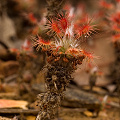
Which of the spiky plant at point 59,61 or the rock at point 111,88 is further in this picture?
the rock at point 111,88

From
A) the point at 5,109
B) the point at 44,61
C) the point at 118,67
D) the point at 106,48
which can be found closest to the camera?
the point at 5,109

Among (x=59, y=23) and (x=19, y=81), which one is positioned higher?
(x=59, y=23)

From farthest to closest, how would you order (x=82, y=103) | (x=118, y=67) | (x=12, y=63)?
(x=12, y=63) → (x=118, y=67) → (x=82, y=103)

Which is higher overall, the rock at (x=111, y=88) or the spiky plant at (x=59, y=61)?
the spiky plant at (x=59, y=61)

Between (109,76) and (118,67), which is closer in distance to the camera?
(118,67)

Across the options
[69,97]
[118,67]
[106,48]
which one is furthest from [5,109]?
[106,48]

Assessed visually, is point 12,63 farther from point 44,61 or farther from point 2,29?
point 44,61

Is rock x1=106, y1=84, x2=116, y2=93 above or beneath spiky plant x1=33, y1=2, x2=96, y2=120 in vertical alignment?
beneath

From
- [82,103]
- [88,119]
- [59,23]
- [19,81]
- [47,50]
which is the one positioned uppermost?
[59,23]

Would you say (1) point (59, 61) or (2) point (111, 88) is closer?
(1) point (59, 61)

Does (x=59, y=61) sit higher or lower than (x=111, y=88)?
higher

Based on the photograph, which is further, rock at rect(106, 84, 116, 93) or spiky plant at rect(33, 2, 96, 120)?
rock at rect(106, 84, 116, 93)
